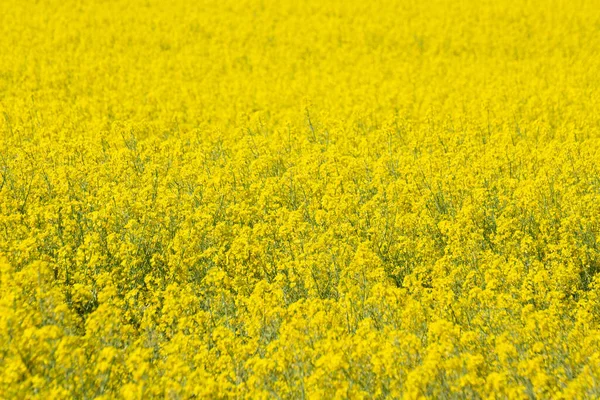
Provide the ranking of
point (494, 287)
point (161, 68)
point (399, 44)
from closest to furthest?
point (494, 287) < point (161, 68) < point (399, 44)

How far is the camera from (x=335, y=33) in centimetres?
1652

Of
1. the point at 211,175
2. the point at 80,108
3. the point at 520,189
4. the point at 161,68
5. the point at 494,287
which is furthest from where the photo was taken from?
the point at 161,68

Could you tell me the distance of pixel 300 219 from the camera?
21.2 ft

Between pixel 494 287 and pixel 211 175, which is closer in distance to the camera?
pixel 494 287

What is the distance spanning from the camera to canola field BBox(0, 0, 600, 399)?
3975mm

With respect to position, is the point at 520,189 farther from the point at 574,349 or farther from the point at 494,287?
the point at 574,349

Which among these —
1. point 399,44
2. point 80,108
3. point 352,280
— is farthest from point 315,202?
point 399,44

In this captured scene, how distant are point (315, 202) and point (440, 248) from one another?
1.78 m

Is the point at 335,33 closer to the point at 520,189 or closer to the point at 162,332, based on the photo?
the point at 520,189

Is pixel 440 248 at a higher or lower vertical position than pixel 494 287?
lower

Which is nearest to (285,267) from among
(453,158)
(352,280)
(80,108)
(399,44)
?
(352,280)

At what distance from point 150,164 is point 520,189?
16.6 feet

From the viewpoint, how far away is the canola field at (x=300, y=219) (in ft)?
13.0

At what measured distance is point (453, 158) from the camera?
826cm
